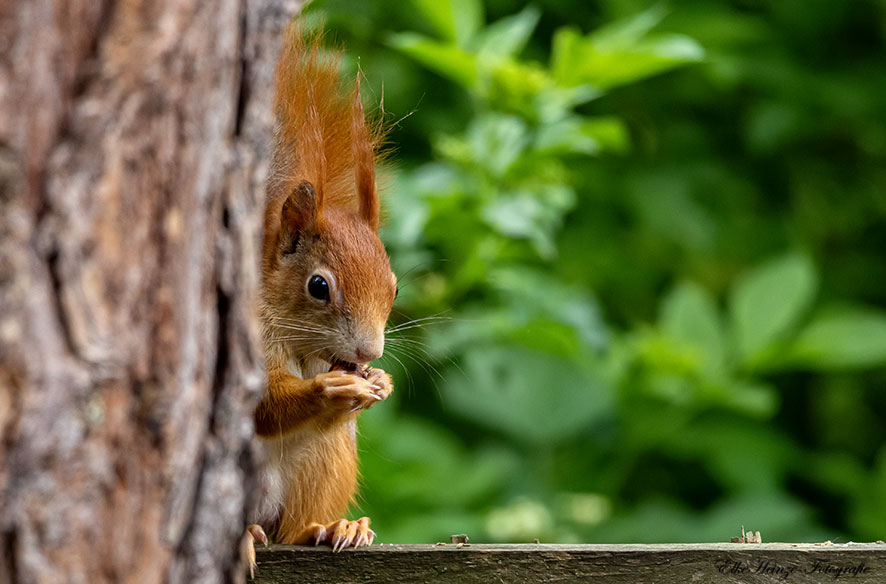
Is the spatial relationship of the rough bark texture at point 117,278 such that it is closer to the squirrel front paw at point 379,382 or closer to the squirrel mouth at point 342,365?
the squirrel front paw at point 379,382

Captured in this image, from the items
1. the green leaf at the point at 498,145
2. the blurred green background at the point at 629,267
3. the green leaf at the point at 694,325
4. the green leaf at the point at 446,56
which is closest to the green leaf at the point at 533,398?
the blurred green background at the point at 629,267

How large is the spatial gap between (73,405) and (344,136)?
0.81 meters

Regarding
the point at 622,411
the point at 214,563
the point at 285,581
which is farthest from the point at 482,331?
the point at 214,563

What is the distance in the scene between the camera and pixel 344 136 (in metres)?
1.35

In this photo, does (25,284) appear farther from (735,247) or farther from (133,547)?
(735,247)

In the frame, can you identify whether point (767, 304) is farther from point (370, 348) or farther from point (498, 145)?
point (370, 348)

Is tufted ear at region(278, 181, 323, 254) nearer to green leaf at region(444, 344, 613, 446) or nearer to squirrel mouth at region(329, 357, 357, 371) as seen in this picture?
squirrel mouth at region(329, 357, 357, 371)

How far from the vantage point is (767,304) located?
2084mm

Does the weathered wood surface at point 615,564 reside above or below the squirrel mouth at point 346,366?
below

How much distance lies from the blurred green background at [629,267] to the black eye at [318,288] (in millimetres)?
209

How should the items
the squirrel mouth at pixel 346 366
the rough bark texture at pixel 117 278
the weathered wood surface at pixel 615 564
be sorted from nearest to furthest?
the rough bark texture at pixel 117 278 → the weathered wood surface at pixel 615 564 → the squirrel mouth at pixel 346 366

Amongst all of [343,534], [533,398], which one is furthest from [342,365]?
[533,398]

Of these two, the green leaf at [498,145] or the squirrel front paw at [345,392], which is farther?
the green leaf at [498,145]

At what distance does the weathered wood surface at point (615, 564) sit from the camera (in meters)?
0.96
